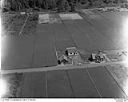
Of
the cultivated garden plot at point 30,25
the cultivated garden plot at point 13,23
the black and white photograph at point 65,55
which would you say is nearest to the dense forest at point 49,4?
the black and white photograph at point 65,55

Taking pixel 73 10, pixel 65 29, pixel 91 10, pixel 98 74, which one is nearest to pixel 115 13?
pixel 91 10

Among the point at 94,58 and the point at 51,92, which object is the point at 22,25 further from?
the point at 51,92

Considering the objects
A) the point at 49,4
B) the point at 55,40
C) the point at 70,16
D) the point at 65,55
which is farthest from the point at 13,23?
the point at 65,55

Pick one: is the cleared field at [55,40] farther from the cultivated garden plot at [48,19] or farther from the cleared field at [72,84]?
the cleared field at [72,84]

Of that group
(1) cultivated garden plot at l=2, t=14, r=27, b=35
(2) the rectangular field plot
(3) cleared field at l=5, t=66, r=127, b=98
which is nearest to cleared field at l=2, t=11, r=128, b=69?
(1) cultivated garden plot at l=2, t=14, r=27, b=35

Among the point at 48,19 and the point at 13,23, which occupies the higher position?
the point at 48,19

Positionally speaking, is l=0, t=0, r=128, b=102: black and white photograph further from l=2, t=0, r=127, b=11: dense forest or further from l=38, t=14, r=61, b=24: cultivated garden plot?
l=2, t=0, r=127, b=11: dense forest

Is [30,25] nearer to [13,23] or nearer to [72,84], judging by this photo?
[13,23]
